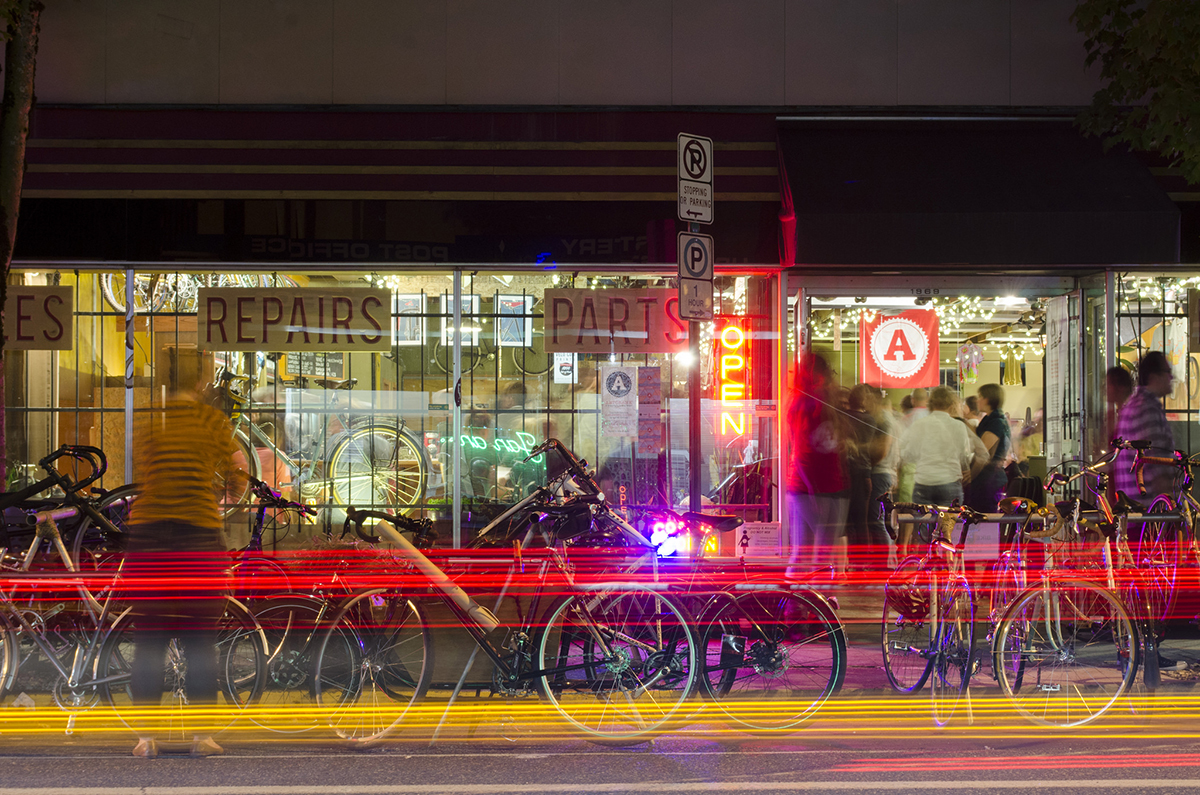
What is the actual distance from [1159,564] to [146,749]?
6223mm

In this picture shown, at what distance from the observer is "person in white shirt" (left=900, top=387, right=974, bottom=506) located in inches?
355

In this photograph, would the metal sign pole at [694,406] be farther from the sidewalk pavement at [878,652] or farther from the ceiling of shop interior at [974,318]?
the ceiling of shop interior at [974,318]

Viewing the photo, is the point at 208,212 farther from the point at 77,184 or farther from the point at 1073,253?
the point at 1073,253

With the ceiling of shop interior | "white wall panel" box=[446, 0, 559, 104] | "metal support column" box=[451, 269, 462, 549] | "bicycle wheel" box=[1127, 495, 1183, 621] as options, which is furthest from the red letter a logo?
"metal support column" box=[451, 269, 462, 549]

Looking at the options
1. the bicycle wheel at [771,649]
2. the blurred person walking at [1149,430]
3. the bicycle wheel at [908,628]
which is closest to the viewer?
the bicycle wheel at [771,649]

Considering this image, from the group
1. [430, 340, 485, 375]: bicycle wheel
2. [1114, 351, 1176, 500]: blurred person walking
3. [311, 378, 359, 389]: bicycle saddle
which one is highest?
[430, 340, 485, 375]: bicycle wheel

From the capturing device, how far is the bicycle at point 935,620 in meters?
5.71

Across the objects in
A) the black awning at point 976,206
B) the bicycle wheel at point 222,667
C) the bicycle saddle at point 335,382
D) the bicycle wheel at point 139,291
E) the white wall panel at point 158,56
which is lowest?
the bicycle wheel at point 222,667

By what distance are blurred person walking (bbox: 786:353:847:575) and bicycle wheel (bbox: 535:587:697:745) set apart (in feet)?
9.23

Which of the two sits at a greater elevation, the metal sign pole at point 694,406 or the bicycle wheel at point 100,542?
the metal sign pole at point 694,406

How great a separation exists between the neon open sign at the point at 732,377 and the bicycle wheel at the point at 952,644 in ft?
14.1

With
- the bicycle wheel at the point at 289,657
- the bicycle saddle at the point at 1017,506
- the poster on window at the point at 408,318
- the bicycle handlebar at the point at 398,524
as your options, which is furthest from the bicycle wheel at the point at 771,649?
the poster on window at the point at 408,318

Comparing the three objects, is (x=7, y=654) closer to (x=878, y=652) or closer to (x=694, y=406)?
(x=694, y=406)

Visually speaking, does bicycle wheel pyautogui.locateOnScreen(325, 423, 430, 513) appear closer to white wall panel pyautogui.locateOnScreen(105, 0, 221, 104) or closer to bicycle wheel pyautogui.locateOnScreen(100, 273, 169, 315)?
bicycle wheel pyautogui.locateOnScreen(100, 273, 169, 315)
